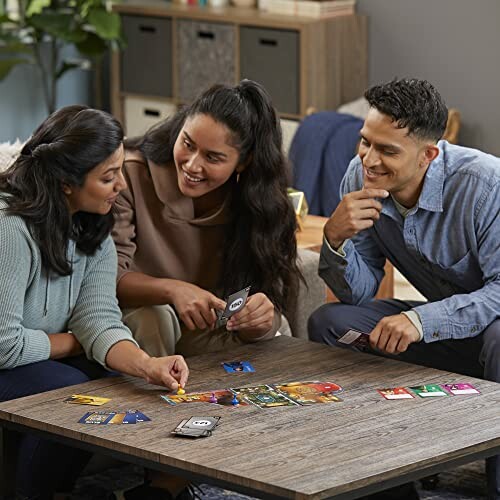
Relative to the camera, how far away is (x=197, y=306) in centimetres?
294

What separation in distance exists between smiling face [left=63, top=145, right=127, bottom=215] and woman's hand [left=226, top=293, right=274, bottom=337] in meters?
0.41

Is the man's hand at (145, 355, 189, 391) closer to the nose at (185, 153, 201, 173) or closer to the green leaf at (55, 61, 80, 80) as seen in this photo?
the nose at (185, 153, 201, 173)

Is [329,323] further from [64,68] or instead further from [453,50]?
[64,68]

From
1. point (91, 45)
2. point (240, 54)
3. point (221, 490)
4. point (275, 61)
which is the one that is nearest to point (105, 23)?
point (91, 45)

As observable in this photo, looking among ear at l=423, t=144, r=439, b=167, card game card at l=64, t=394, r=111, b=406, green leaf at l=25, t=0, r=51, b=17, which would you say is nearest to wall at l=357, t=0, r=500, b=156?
green leaf at l=25, t=0, r=51, b=17

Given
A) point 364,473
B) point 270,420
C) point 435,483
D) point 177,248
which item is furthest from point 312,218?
point 364,473

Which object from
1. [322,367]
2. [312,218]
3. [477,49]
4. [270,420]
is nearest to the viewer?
[270,420]

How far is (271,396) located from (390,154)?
2.43ft

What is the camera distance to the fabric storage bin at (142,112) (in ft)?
20.6

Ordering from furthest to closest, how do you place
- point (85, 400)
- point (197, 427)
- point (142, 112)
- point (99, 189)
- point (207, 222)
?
point (142, 112), point (207, 222), point (99, 189), point (85, 400), point (197, 427)

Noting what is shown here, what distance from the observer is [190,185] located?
3.08 metres

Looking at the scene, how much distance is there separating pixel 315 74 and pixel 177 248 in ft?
8.54

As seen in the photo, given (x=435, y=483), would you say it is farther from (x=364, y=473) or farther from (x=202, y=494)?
(x=364, y=473)

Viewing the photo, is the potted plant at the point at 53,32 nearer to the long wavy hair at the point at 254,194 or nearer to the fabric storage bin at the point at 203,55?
the fabric storage bin at the point at 203,55
